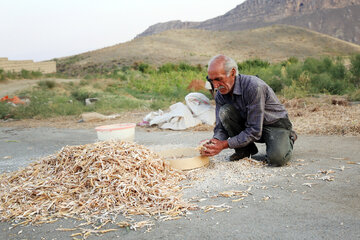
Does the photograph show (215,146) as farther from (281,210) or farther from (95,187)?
(95,187)

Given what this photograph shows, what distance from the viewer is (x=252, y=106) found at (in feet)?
9.60

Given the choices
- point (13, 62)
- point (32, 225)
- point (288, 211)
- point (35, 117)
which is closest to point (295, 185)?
point (288, 211)

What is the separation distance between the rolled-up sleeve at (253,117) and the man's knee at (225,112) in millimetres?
207

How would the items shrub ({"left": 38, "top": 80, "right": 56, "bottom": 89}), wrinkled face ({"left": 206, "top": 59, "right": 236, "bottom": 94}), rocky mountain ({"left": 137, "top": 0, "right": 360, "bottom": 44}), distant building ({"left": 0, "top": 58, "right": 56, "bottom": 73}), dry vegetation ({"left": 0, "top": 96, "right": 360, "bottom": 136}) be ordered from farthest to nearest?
1. rocky mountain ({"left": 137, "top": 0, "right": 360, "bottom": 44})
2. distant building ({"left": 0, "top": 58, "right": 56, "bottom": 73})
3. shrub ({"left": 38, "top": 80, "right": 56, "bottom": 89})
4. dry vegetation ({"left": 0, "top": 96, "right": 360, "bottom": 136})
5. wrinkled face ({"left": 206, "top": 59, "right": 236, "bottom": 94})

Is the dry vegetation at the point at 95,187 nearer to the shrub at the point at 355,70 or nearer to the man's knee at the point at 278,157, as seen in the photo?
the man's knee at the point at 278,157

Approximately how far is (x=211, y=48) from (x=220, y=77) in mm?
35567

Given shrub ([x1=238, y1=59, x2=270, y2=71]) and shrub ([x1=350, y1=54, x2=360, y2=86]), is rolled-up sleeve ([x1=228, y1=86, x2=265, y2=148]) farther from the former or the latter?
shrub ([x1=238, y1=59, x2=270, y2=71])

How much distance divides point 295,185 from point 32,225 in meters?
1.85

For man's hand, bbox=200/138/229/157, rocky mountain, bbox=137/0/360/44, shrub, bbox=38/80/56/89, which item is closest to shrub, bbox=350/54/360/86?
man's hand, bbox=200/138/229/157

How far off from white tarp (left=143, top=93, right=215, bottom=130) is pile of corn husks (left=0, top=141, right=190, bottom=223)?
2983mm

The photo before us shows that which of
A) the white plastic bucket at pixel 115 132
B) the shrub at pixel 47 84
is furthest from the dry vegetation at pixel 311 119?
the shrub at pixel 47 84

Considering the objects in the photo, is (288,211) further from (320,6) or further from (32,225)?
(320,6)

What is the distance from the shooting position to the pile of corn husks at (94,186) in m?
2.32

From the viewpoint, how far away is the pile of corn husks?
2320 millimetres
